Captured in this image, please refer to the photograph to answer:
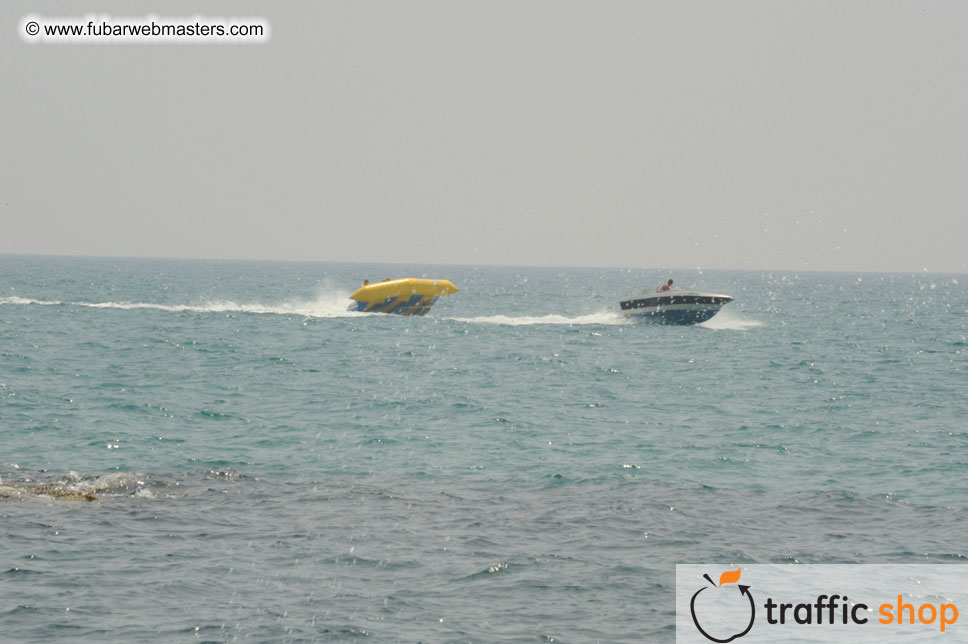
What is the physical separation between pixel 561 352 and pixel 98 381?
65.9 ft

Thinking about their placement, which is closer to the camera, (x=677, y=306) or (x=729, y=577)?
(x=729, y=577)

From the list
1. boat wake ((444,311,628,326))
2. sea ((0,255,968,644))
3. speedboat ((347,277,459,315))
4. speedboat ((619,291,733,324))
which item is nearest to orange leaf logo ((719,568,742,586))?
sea ((0,255,968,644))

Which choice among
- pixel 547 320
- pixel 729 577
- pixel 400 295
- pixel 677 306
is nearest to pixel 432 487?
pixel 729 577

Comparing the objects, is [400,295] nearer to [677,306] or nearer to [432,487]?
[677,306]

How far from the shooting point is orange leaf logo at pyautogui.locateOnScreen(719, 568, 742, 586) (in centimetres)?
1217

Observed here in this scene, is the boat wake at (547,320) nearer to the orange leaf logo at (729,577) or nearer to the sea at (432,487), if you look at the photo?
the sea at (432,487)

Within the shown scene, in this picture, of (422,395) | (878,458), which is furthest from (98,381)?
(878,458)

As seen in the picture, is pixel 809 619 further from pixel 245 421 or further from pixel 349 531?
pixel 245 421

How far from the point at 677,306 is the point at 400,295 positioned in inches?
570

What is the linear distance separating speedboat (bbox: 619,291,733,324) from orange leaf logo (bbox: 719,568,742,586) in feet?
119

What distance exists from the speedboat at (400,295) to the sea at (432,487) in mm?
12111

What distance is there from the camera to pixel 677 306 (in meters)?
48.4

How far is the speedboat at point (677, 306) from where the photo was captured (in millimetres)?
48150

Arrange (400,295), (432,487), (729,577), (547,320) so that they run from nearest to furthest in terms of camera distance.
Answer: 1. (729,577)
2. (432,487)
3. (400,295)
4. (547,320)
